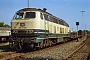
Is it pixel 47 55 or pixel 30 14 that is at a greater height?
pixel 30 14

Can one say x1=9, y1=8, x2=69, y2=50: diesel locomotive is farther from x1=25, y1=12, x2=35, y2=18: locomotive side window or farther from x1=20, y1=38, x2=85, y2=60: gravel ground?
x1=20, y1=38, x2=85, y2=60: gravel ground

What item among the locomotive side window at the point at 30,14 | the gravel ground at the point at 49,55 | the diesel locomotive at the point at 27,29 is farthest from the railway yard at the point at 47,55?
the locomotive side window at the point at 30,14

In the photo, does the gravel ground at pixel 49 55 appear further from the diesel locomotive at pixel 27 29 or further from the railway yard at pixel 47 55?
the diesel locomotive at pixel 27 29

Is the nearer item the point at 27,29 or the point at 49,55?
the point at 49,55

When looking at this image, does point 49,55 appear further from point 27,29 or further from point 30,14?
point 30,14

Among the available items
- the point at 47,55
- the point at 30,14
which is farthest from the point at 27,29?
the point at 47,55

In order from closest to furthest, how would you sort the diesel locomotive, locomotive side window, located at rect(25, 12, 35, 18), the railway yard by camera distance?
1. the railway yard
2. the diesel locomotive
3. locomotive side window, located at rect(25, 12, 35, 18)

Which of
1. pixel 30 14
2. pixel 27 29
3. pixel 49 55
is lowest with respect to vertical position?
pixel 49 55

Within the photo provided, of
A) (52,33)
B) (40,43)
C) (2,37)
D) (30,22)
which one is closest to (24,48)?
(40,43)

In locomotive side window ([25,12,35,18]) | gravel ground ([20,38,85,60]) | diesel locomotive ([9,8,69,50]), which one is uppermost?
locomotive side window ([25,12,35,18])

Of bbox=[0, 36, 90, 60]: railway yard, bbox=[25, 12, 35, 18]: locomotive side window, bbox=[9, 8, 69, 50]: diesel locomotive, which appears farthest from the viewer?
bbox=[25, 12, 35, 18]: locomotive side window

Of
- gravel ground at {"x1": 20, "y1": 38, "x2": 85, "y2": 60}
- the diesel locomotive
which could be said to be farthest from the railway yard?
the diesel locomotive

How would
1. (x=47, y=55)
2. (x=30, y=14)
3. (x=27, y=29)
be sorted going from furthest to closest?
(x=30, y=14), (x=27, y=29), (x=47, y=55)

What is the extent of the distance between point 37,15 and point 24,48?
298cm
